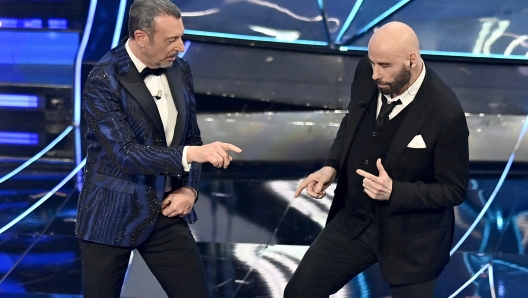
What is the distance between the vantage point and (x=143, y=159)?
2.17 metres

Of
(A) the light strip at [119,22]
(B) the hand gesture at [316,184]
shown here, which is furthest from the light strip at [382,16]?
(B) the hand gesture at [316,184]

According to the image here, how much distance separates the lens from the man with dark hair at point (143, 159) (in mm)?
2195

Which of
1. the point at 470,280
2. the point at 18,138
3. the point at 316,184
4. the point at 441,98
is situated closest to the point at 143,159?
the point at 316,184

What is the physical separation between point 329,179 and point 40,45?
161 inches

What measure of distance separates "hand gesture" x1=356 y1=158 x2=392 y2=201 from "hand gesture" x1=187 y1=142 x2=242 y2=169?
18.4 inches

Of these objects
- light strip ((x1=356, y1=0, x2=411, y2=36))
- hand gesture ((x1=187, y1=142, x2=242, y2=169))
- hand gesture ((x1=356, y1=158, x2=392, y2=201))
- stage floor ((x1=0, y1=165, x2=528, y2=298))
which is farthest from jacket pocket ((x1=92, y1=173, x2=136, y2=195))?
light strip ((x1=356, y1=0, x2=411, y2=36))

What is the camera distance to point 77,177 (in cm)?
481

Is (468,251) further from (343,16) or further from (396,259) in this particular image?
(343,16)

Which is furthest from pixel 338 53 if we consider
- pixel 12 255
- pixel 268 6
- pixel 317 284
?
pixel 317 284

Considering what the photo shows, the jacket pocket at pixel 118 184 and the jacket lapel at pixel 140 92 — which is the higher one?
the jacket lapel at pixel 140 92

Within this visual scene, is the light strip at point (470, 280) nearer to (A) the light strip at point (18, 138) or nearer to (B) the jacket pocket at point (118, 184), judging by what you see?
(B) the jacket pocket at point (118, 184)

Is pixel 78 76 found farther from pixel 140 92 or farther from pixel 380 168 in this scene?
pixel 380 168

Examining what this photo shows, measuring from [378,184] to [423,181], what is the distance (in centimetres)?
21

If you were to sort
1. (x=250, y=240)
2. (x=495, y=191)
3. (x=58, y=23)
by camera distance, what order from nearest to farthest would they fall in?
1. (x=250, y=240)
2. (x=495, y=191)
3. (x=58, y=23)
